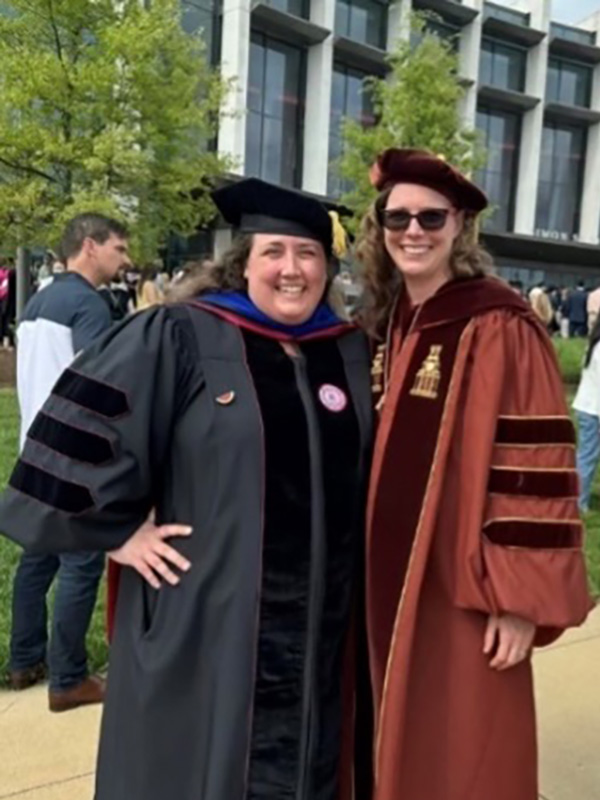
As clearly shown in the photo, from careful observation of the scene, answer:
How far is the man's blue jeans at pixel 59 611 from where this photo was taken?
11.3 feet

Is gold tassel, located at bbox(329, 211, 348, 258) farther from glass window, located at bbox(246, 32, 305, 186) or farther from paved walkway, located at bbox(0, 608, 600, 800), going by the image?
glass window, located at bbox(246, 32, 305, 186)

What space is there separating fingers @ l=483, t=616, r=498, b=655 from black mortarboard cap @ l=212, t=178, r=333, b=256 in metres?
1.02

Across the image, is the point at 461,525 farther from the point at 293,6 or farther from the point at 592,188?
the point at 592,188

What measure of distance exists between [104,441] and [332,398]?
0.56 meters

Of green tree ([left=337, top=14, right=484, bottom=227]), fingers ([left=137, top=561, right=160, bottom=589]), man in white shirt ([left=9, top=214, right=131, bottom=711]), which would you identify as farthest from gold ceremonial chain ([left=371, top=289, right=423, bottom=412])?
green tree ([left=337, top=14, right=484, bottom=227])

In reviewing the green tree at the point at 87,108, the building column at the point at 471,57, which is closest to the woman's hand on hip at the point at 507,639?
the green tree at the point at 87,108

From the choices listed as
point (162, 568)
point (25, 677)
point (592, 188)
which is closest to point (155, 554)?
point (162, 568)

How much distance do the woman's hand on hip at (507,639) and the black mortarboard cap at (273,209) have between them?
1.03m

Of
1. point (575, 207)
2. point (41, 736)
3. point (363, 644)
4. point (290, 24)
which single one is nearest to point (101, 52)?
point (41, 736)

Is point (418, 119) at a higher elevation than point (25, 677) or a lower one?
higher

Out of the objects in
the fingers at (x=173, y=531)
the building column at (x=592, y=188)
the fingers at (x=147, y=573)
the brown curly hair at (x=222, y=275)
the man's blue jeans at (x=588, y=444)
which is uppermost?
the building column at (x=592, y=188)

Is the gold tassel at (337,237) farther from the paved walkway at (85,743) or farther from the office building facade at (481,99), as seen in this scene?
the office building facade at (481,99)

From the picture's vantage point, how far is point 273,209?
214cm

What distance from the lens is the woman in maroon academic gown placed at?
6.60ft
